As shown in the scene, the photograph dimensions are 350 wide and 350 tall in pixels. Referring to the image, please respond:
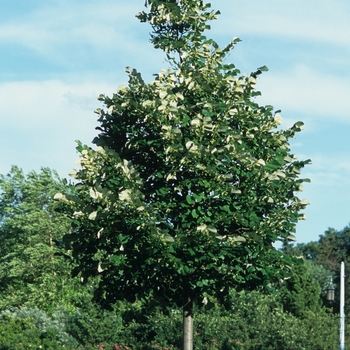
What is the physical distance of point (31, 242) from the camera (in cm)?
5459

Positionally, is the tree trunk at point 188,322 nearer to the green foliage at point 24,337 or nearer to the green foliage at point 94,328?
the green foliage at point 24,337

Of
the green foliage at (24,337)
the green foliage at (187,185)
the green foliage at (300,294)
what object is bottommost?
the green foliage at (24,337)

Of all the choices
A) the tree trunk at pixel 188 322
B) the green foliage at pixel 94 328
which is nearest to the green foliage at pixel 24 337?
the green foliage at pixel 94 328

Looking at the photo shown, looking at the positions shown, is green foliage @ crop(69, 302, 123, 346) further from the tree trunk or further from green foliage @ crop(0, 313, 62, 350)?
the tree trunk

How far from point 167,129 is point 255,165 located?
2.00m

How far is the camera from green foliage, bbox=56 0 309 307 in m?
13.9

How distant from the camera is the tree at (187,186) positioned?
45.7ft

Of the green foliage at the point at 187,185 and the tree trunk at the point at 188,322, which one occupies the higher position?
the green foliage at the point at 187,185

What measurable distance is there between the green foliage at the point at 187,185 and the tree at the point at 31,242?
3456cm

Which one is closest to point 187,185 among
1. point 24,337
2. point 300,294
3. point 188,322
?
point 188,322

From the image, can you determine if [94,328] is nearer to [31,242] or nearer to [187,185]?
[187,185]

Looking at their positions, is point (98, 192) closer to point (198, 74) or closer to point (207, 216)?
point (207, 216)

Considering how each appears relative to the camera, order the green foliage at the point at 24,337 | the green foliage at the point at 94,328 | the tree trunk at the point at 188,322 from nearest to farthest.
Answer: the tree trunk at the point at 188,322 → the green foliage at the point at 24,337 → the green foliage at the point at 94,328

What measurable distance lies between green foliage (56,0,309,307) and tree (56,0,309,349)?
0.03 metres
